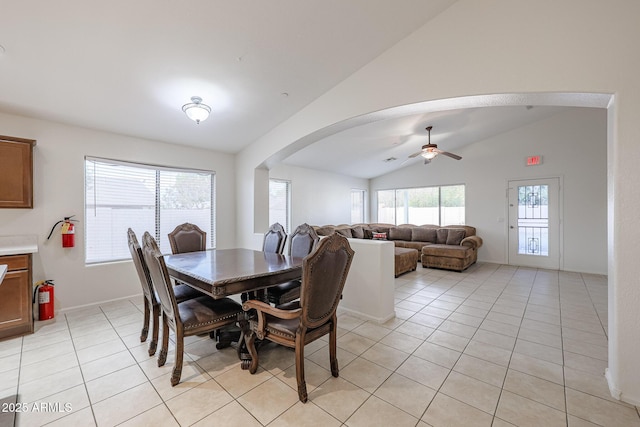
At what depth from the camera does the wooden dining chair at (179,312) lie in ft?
6.32

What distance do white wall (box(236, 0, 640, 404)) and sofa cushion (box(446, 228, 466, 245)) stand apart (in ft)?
15.9

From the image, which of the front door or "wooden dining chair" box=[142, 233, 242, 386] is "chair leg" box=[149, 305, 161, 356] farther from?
the front door

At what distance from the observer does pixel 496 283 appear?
4.81m

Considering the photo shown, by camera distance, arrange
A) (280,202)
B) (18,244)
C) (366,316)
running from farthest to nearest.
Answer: (280,202), (366,316), (18,244)

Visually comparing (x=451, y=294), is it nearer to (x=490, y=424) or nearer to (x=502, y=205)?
(x=490, y=424)

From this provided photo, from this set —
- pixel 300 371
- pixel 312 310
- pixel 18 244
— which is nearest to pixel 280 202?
pixel 18 244

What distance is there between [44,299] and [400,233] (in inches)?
289

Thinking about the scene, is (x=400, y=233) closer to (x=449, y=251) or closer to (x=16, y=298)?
(x=449, y=251)

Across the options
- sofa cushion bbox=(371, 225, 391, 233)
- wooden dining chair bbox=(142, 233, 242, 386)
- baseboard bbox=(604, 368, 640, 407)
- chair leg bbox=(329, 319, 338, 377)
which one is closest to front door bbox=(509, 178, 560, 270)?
sofa cushion bbox=(371, 225, 391, 233)

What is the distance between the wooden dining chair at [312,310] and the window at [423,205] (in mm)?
6568

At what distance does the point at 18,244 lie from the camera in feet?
10.1

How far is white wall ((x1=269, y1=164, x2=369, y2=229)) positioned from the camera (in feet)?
21.7

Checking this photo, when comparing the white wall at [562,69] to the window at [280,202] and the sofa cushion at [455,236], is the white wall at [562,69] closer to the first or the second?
the window at [280,202]

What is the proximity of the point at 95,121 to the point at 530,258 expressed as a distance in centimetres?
864
